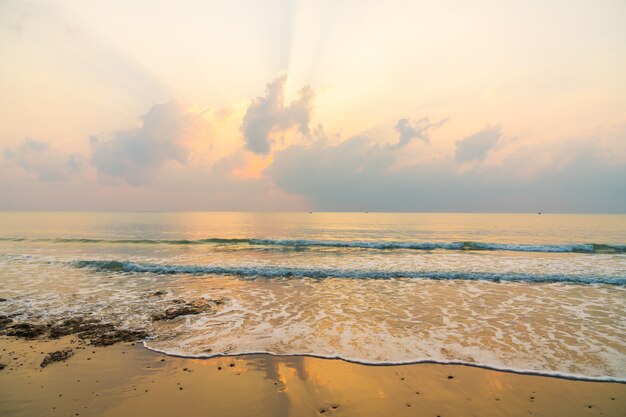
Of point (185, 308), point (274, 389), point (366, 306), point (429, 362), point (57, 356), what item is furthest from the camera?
point (366, 306)

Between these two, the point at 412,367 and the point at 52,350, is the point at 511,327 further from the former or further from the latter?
the point at 52,350

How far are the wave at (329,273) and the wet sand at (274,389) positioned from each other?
1273 cm

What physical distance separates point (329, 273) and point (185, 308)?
410 inches

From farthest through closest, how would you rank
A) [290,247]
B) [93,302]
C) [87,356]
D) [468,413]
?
[290,247] < [93,302] < [87,356] < [468,413]

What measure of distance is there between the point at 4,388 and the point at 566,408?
36.4ft

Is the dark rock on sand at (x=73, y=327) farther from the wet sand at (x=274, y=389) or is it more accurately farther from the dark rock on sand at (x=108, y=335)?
the wet sand at (x=274, y=389)

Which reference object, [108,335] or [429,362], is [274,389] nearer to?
[429,362]

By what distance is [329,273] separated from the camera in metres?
21.2

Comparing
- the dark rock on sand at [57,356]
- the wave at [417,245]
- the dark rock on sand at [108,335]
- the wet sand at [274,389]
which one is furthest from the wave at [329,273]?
the wave at [417,245]

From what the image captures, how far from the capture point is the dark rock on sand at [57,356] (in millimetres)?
7910

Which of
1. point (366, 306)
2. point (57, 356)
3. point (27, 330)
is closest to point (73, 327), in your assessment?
point (27, 330)

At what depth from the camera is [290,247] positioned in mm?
37344

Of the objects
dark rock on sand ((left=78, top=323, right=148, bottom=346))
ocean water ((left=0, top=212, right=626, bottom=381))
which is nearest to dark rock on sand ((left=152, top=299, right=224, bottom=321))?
ocean water ((left=0, top=212, right=626, bottom=381))

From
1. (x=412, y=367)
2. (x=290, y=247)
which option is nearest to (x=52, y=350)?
(x=412, y=367)
